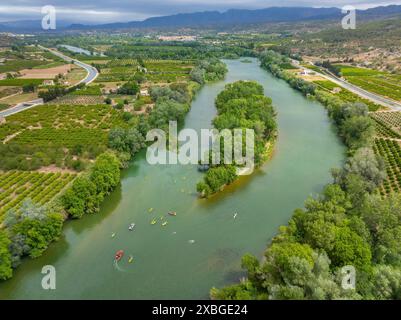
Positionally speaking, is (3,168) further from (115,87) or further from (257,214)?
(115,87)

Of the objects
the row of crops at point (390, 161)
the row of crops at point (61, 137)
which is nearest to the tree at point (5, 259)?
the row of crops at point (61, 137)

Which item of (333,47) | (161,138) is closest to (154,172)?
(161,138)

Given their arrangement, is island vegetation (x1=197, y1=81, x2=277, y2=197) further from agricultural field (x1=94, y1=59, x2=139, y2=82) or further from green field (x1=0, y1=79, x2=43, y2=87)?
green field (x1=0, y1=79, x2=43, y2=87)

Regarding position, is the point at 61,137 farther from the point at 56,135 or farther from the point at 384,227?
the point at 384,227

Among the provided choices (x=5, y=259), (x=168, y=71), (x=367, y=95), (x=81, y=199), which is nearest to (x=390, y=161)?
(x=81, y=199)

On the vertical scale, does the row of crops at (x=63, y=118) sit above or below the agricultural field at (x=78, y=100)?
below

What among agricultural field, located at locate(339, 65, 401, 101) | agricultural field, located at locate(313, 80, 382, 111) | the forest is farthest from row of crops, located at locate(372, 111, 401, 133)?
the forest

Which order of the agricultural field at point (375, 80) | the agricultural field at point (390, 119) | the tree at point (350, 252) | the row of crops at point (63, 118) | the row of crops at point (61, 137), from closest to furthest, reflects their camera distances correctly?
the tree at point (350, 252) → the row of crops at point (61, 137) → the agricultural field at point (390, 119) → the row of crops at point (63, 118) → the agricultural field at point (375, 80)

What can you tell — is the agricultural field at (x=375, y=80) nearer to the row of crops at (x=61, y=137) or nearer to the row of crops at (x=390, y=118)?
the row of crops at (x=390, y=118)
